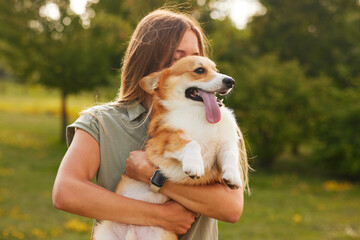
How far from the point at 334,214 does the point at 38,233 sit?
263 inches

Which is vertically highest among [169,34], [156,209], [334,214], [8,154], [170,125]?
[169,34]

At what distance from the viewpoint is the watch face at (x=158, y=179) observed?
2.28 meters

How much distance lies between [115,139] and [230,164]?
27.8 inches

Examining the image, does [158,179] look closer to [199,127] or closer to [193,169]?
[193,169]

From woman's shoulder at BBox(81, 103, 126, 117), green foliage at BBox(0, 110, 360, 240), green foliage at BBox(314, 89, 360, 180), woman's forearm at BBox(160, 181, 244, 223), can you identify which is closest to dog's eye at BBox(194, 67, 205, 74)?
woman's shoulder at BBox(81, 103, 126, 117)

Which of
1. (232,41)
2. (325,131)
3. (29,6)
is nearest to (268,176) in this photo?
(325,131)

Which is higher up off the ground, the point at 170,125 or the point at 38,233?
the point at 170,125

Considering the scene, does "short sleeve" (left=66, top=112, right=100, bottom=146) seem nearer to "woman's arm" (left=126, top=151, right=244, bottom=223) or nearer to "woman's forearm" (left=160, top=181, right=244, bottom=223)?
"woman's arm" (left=126, top=151, right=244, bottom=223)

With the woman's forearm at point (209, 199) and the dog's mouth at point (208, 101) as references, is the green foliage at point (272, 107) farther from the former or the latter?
the woman's forearm at point (209, 199)

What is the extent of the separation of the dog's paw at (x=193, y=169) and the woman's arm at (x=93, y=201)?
0.29 m

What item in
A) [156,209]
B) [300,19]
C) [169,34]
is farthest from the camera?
[300,19]

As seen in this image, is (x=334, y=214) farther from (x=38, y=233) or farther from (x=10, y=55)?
(x=10, y=55)

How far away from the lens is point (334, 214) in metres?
9.28

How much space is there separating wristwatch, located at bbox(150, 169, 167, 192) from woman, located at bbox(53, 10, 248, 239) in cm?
5
